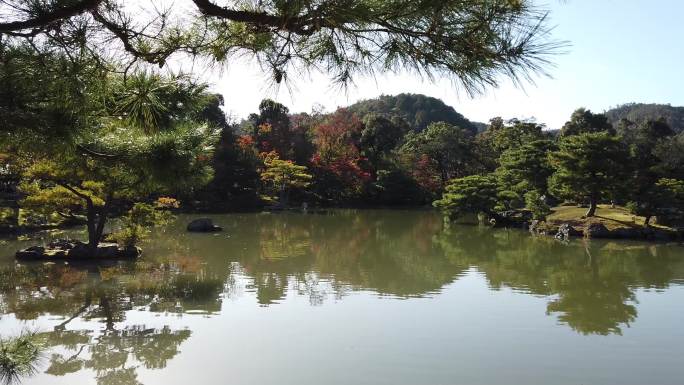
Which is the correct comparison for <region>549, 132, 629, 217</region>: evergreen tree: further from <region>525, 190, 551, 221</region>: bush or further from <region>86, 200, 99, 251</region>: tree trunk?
<region>86, 200, 99, 251</region>: tree trunk

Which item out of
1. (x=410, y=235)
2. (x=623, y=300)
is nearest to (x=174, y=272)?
(x=623, y=300)

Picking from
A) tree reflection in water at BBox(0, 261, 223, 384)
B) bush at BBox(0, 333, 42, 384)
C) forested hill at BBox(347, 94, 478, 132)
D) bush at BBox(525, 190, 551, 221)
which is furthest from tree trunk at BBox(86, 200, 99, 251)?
forested hill at BBox(347, 94, 478, 132)

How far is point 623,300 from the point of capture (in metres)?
5.96

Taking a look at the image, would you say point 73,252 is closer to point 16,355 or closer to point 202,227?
point 202,227

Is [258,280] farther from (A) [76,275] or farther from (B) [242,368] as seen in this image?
(B) [242,368]

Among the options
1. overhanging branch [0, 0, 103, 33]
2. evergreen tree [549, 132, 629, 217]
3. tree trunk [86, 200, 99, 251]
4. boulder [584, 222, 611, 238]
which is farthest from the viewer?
evergreen tree [549, 132, 629, 217]

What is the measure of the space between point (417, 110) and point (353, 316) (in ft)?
124

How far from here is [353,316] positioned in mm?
5102

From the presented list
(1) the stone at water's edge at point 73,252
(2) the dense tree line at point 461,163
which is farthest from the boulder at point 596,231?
(1) the stone at water's edge at point 73,252

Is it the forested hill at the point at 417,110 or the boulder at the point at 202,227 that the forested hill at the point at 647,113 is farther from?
the boulder at the point at 202,227

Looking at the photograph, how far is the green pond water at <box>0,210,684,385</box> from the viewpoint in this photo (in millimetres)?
3736

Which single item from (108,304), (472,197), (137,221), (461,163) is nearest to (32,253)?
(137,221)

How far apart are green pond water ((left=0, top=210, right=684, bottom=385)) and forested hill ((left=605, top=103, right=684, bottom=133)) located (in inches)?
1559

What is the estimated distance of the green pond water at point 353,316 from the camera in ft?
12.3
